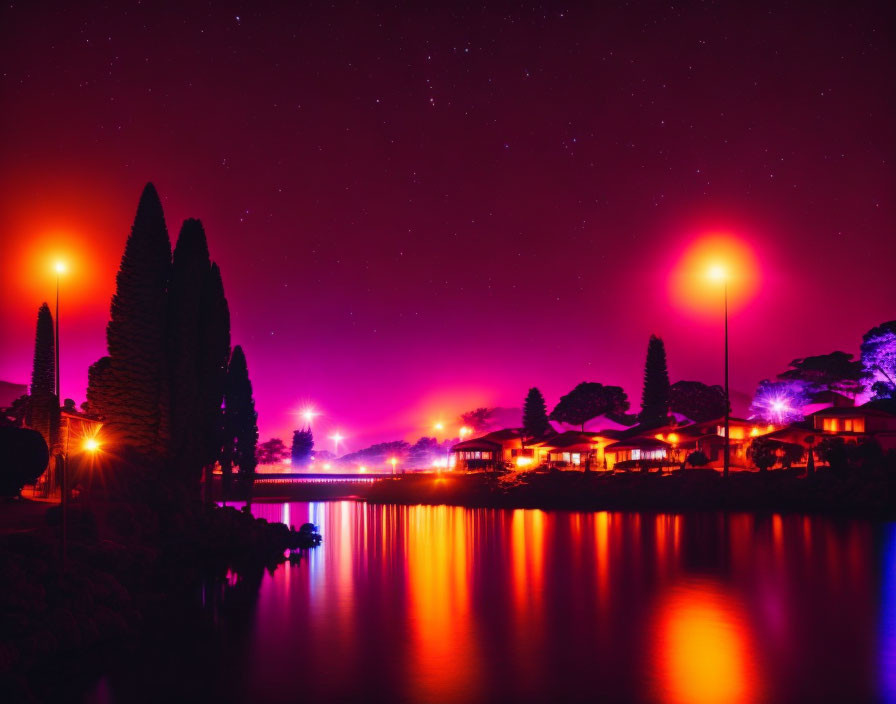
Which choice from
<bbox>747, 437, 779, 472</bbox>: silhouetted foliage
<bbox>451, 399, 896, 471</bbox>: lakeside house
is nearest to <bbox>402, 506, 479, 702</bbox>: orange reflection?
<bbox>747, 437, 779, 472</bbox>: silhouetted foliage

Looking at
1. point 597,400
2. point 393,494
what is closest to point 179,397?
point 393,494

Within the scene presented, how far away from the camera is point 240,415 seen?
209 feet

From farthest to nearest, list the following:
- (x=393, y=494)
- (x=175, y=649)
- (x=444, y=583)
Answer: (x=393, y=494) → (x=444, y=583) → (x=175, y=649)

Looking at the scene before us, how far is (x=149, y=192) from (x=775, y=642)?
3888 centimetres

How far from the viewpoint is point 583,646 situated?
19.1 meters

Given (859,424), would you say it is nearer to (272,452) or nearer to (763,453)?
(763,453)

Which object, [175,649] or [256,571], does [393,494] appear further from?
[175,649]

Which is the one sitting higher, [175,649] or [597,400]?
[597,400]

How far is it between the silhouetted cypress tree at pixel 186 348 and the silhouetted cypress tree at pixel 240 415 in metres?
20.1

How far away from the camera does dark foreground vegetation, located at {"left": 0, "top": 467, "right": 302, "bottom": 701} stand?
53.9ft

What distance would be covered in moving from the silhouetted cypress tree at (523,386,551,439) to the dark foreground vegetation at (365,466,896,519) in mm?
28607

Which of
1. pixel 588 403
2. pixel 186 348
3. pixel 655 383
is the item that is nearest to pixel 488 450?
pixel 655 383

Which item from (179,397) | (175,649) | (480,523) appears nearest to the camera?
(175,649)

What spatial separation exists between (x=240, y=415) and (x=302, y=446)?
83497 mm
